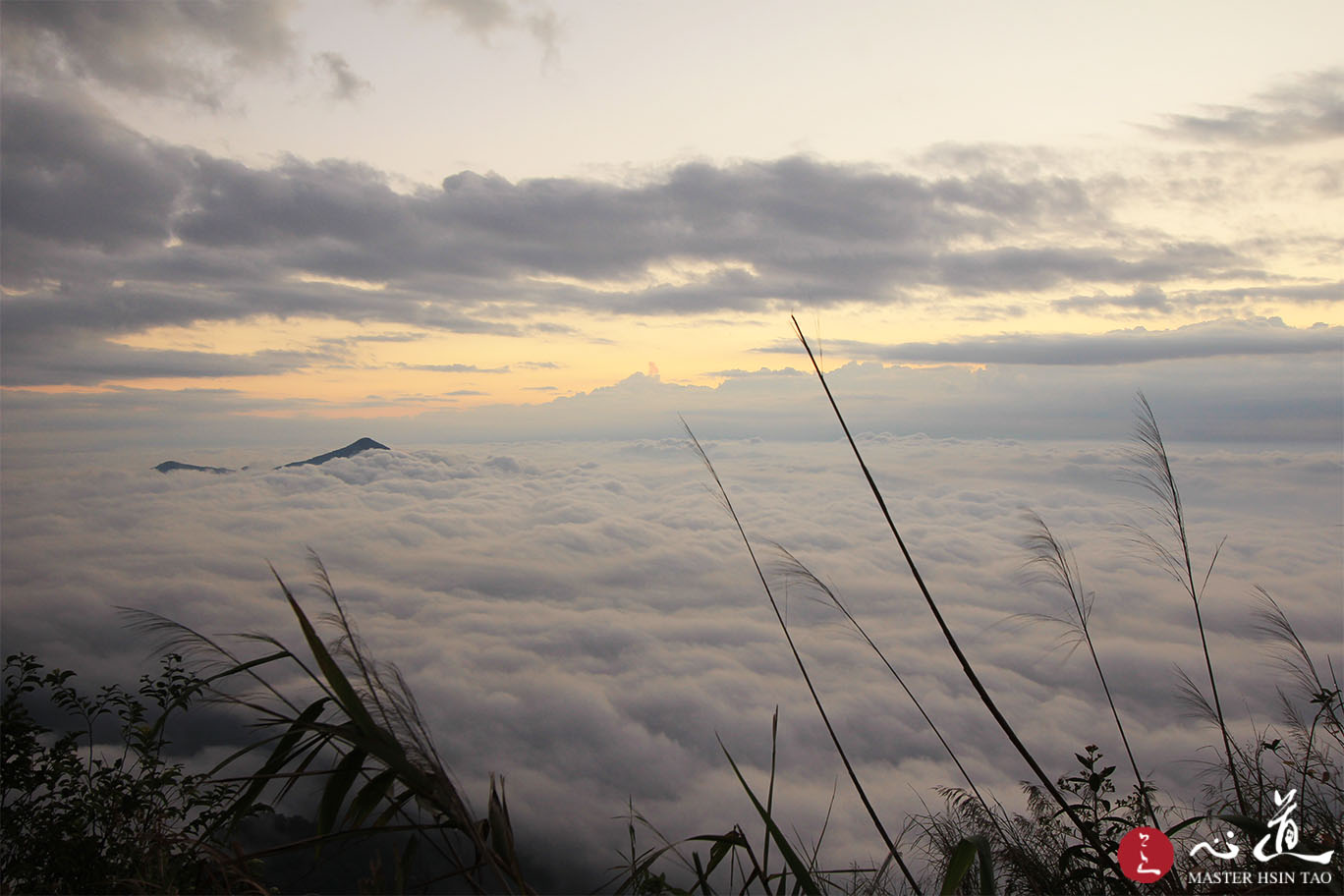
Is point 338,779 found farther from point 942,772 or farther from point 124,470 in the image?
point 124,470

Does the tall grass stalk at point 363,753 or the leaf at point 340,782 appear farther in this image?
the leaf at point 340,782

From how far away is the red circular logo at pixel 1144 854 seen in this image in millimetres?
1869

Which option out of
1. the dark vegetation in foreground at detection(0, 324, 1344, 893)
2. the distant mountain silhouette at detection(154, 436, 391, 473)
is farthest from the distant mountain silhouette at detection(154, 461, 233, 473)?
the dark vegetation in foreground at detection(0, 324, 1344, 893)

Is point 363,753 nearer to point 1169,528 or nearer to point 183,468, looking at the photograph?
point 1169,528

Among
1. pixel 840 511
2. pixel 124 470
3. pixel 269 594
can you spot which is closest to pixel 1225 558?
pixel 840 511

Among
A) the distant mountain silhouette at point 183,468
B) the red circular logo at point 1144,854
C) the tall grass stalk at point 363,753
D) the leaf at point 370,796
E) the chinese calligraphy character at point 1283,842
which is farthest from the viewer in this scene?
the distant mountain silhouette at point 183,468

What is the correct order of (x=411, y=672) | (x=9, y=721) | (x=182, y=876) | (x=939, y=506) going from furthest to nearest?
(x=939, y=506), (x=411, y=672), (x=9, y=721), (x=182, y=876)

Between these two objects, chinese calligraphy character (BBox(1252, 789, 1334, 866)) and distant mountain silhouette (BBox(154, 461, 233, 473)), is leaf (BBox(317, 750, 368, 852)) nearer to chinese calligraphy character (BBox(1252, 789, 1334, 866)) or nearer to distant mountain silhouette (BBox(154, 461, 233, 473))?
chinese calligraphy character (BBox(1252, 789, 1334, 866))

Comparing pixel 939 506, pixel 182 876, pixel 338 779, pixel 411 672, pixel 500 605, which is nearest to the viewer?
pixel 338 779

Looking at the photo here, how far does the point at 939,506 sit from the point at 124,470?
393 ft

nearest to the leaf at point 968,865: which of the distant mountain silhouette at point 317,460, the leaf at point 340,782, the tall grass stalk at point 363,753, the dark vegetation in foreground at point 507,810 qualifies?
the dark vegetation in foreground at point 507,810

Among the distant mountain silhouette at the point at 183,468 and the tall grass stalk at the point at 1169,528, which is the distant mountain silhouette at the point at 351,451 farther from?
the tall grass stalk at the point at 1169,528

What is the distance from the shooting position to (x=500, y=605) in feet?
339

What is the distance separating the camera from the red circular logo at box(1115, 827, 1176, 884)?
1869 millimetres
